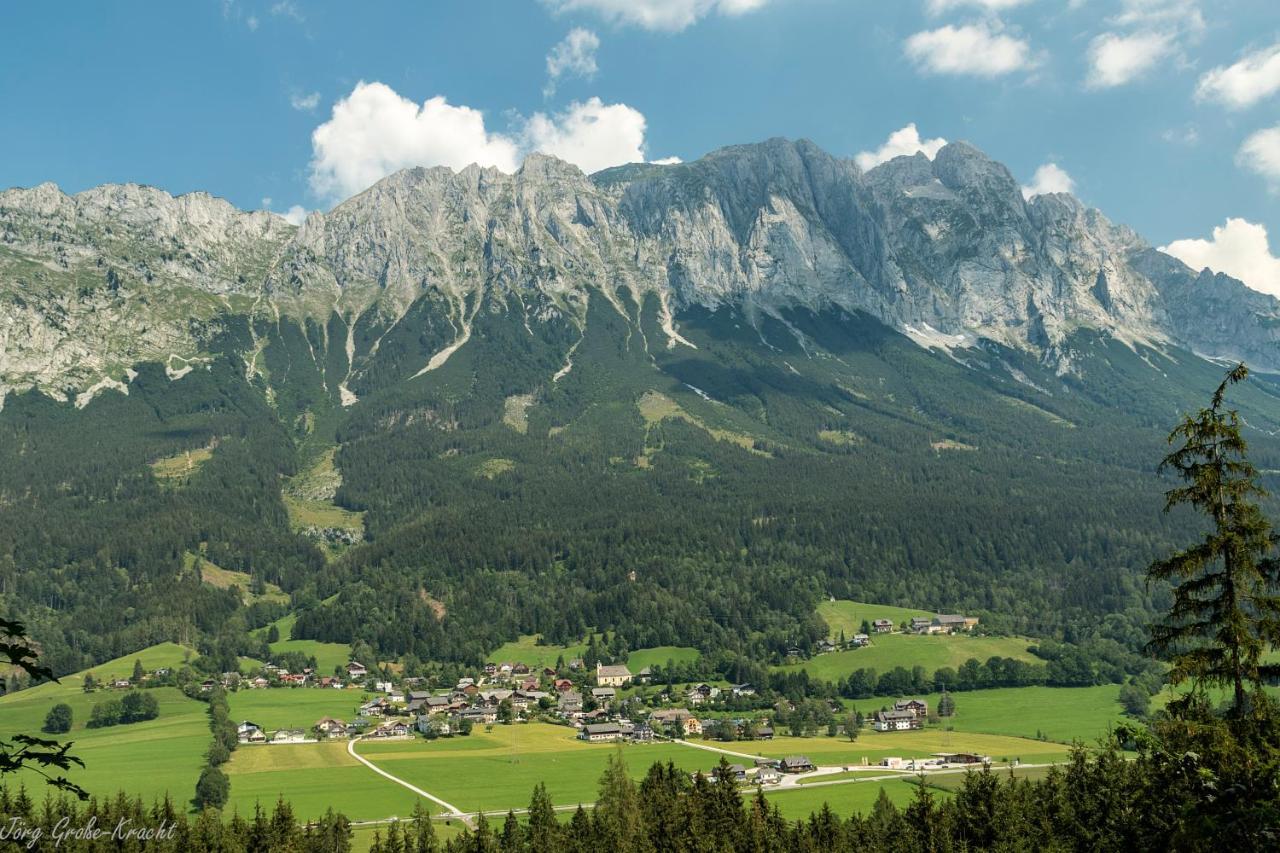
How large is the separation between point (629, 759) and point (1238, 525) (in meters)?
115

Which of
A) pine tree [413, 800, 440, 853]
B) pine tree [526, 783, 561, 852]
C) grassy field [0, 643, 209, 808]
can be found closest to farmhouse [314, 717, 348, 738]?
grassy field [0, 643, 209, 808]

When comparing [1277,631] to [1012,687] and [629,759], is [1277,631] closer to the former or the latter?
[629,759]

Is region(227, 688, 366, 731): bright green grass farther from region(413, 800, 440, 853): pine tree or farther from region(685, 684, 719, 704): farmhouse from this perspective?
region(413, 800, 440, 853): pine tree

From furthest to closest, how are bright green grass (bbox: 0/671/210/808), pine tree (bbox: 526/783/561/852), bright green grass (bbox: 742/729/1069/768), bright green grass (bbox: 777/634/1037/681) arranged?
bright green grass (bbox: 777/634/1037/681) < bright green grass (bbox: 742/729/1069/768) < bright green grass (bbox: 0/671/210/808) < pine tree (bbox: 526/783/561/852)

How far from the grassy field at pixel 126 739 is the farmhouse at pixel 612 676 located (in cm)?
7286

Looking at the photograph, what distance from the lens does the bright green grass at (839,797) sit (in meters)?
Result: 97.8

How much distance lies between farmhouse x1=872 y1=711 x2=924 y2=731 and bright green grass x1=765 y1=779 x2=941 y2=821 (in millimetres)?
46993

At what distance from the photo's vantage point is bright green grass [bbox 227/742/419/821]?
103 m

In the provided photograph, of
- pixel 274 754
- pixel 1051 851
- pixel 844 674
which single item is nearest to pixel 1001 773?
pixel 1051 851

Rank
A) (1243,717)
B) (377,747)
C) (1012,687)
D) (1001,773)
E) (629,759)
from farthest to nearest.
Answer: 1. (1012,687)
2. (377,747)
3. (629,759)
4. (1001,773)
5. (1243,717)

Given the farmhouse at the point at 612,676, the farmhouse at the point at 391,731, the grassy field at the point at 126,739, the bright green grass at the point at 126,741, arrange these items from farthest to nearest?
the farmhouse at the point at 612,676 → the farmhouse at the point at 391,731 → the grassy field at the point at 126,739 → the bright green grass at the point at 126,741

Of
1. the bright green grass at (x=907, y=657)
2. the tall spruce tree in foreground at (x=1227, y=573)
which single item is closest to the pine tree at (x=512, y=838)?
the tall spruce tree in foreground at (x=1227, y=573)

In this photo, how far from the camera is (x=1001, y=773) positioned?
11094 cm

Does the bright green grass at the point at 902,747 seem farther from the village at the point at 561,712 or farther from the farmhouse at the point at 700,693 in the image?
the farmhouse at the point at 700,693
